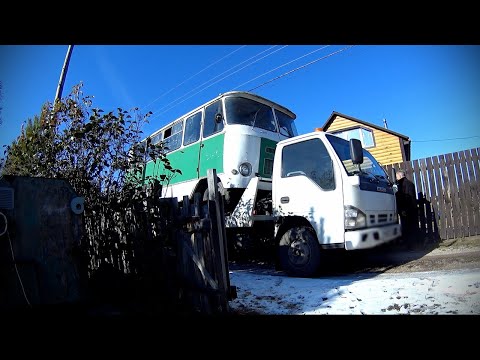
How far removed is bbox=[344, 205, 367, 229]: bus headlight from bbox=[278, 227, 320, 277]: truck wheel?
696mm

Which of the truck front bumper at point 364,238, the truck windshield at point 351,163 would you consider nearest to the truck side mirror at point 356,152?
the truck windshield at point 351,163

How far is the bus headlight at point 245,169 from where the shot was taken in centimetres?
550

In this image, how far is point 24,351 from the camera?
116 centimetres

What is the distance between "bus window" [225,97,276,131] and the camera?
5.77 meters

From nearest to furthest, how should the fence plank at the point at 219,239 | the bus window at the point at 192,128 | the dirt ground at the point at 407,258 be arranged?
the fence plank at the point at 219,239 → the dirt ground at the point at 407,258 → the bus window at the point at 192,128

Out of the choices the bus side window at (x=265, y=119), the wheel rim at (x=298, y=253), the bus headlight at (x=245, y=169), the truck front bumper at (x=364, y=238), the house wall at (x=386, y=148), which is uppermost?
the house wall at (x=386, y=148)

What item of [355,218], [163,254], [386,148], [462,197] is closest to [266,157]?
[355,218]

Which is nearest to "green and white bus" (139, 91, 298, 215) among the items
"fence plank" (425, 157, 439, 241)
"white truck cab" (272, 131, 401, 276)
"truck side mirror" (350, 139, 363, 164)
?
"white truck cab" (272, 131, 401, 276)

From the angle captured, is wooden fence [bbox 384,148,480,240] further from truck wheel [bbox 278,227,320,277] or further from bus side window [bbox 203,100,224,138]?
bus side window [bbox 203,100,224,138]

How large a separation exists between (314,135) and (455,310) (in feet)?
10.1

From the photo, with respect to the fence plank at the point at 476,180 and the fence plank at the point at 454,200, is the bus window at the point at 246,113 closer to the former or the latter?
the fence plank at the point at 454,200

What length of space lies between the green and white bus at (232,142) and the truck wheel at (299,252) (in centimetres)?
103
